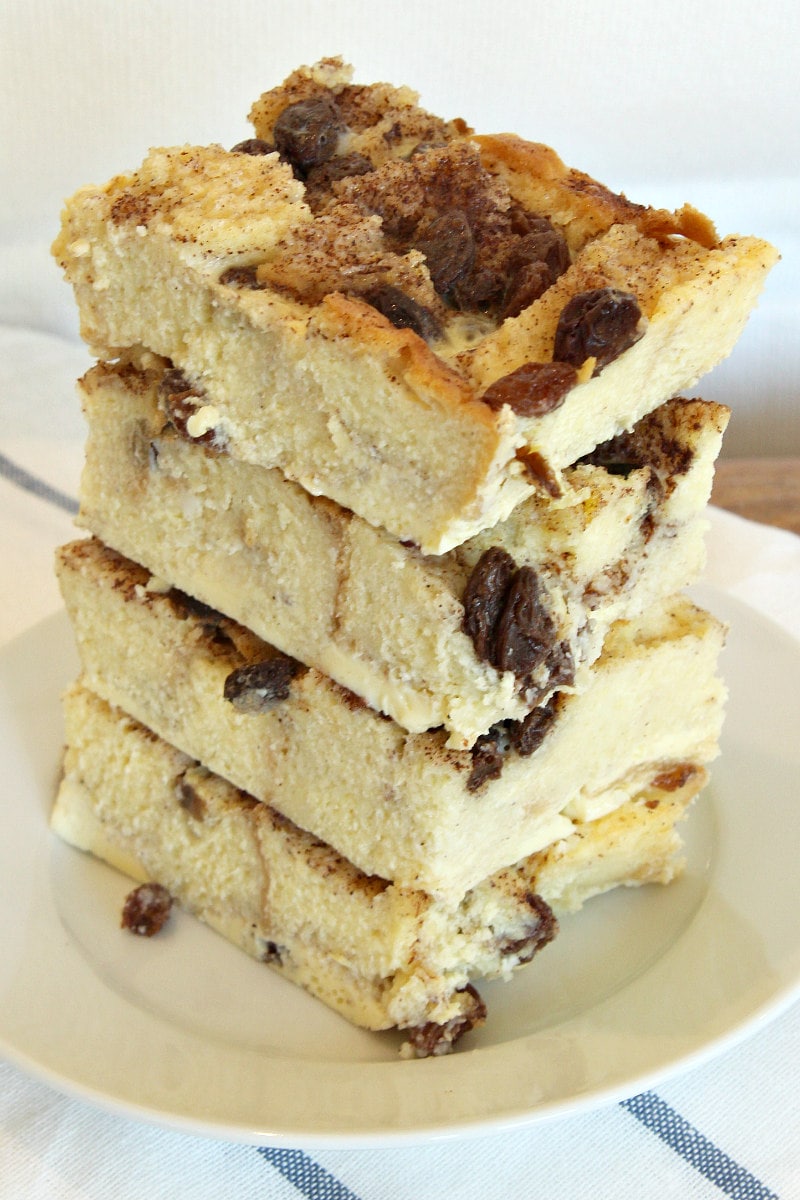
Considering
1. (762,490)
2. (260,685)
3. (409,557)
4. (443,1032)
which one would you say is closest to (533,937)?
(443,1032)

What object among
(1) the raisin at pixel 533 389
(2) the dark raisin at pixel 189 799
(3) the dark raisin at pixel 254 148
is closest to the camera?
(1) the raisin at pixel 533 389

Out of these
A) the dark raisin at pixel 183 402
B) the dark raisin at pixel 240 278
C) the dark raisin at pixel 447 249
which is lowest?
the dark raisin at pixel 183 402

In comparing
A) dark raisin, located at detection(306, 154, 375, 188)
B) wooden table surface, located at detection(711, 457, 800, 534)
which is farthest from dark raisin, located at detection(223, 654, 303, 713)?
wooden table surface, located at detection(711, 457, 800, 534)

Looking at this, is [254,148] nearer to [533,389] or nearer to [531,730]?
[533,389]

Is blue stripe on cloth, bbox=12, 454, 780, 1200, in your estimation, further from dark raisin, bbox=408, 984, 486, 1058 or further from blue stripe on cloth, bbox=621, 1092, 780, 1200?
dark raisin, bbox=408, 984, 486, 1058

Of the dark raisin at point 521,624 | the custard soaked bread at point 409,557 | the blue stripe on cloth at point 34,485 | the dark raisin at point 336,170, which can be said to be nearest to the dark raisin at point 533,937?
the custard soaked bread at point 409,557

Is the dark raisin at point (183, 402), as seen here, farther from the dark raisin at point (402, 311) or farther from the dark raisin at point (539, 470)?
the dark raisin at point (539, 470)

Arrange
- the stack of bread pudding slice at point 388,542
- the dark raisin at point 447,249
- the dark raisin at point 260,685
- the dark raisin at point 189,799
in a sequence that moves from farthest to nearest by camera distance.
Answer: the dark raisin at point 189,799 < the dark raisin at point 260,685 < the dark raisin at point 447,249 < the stack of bread pudding slice at point 388,542

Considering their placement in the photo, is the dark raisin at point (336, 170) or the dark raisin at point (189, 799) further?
the dark raisin at point (189, 799)
